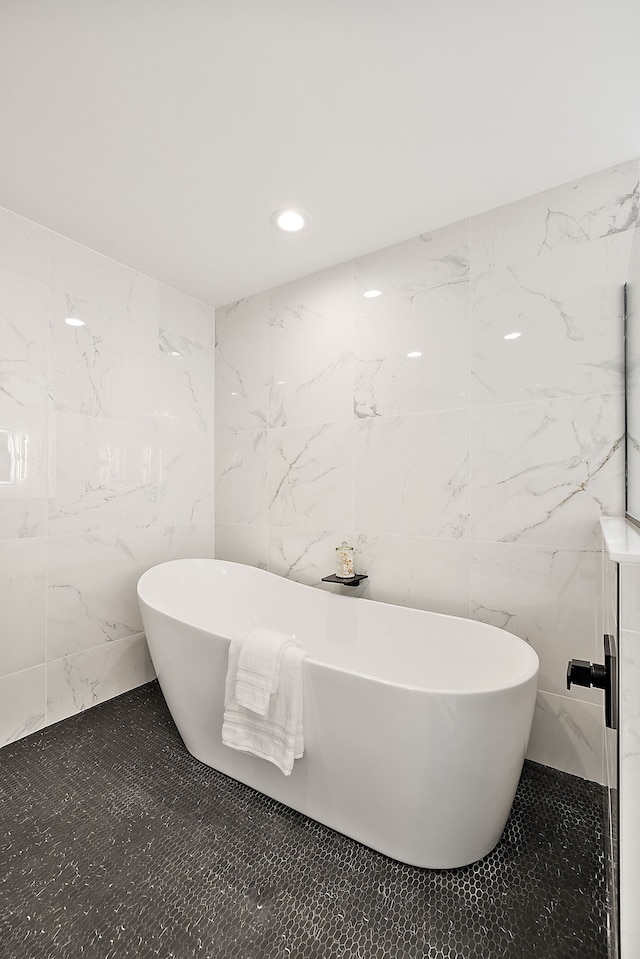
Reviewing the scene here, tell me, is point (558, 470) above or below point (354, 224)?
below

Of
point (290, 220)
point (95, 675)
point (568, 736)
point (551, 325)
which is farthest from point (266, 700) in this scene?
point (290, 220)

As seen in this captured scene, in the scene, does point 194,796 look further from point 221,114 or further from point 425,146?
point 425,146

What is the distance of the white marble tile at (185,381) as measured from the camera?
2.70 metres

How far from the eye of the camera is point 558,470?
182 cm

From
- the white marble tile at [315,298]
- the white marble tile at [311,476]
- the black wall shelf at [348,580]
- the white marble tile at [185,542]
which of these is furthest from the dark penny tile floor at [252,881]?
the white marble tile at [315,298]

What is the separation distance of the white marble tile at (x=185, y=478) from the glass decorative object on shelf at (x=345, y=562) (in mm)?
1074

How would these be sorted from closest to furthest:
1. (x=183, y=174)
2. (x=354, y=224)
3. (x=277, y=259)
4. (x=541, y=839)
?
(x=541, y=839) < (x=183, y=174) < (x=354, y=224) < (x=277, y=259)

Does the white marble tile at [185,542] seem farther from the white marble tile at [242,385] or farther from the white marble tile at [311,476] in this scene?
the white marble tile at [242,385]

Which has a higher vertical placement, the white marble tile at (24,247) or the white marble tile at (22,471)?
the white marble tile at (24,247)

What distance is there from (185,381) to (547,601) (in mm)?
2322

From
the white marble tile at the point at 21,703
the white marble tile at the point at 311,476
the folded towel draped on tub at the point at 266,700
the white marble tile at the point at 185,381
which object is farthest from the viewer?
the white marble tile at the point at 185,381

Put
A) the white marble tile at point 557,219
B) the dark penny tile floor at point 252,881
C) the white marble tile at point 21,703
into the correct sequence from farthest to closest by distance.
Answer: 1. the white marble tile at point 21,703
2. the white marble tile at point 557,219
3. the dark penny tile floor at point 252,881

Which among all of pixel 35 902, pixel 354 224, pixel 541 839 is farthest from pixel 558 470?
pixel 35 902

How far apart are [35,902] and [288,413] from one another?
218cm
